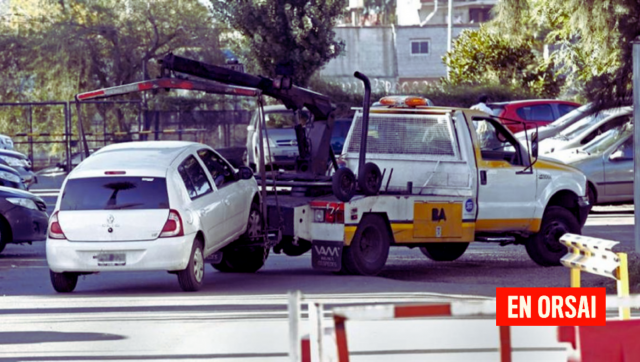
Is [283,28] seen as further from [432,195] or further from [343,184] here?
[343,184]

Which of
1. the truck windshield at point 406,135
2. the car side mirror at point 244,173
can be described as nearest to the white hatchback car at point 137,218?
the car side mirror at point 244,173

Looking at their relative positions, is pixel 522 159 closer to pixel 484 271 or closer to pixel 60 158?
pixel 484 271

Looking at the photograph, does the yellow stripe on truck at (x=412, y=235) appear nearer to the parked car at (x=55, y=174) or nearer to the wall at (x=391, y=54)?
the parked car at (x=55, y=174)

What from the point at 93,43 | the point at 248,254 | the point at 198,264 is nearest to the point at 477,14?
the point at 93,43

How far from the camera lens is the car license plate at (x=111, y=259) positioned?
41.2 ft

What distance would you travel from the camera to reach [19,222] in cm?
1670

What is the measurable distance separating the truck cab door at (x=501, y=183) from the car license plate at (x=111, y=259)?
4.73 metres

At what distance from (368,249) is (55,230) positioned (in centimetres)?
377

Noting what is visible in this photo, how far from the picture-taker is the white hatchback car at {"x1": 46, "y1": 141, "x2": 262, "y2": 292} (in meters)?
12.6

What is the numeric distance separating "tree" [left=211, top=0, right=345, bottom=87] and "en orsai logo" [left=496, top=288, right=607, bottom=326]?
91.0ft

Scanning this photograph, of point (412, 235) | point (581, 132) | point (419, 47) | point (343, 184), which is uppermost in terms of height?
point (419, 47)

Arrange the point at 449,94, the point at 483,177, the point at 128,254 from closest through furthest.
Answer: the point at 128,254, the point at 483,177, the point at 449,94

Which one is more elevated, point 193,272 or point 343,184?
point 343,184

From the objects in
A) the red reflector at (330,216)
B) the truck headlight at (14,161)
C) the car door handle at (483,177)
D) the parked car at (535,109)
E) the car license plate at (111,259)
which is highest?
the parked car at (535,109)
